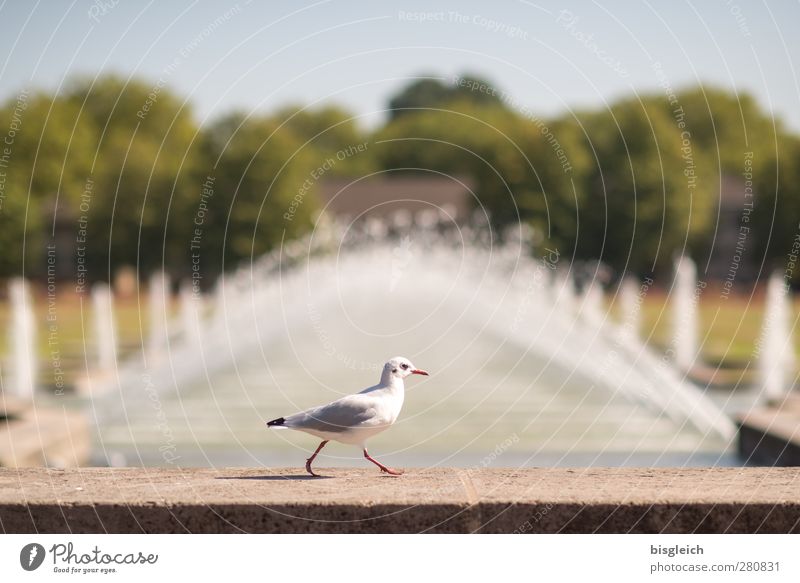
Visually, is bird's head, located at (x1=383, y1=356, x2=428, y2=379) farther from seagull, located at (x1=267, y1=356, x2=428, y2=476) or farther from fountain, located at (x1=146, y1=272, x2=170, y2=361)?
fountain, located at (x1=146, y1=272, x2=170, y2=361)

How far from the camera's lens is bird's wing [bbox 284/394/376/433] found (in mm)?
6750

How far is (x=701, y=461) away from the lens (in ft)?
52.2

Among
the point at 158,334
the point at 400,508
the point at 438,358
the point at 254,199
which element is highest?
the point at 254,199

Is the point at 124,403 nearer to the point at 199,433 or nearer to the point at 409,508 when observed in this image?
the point at 199,433

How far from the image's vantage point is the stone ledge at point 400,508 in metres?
6.34

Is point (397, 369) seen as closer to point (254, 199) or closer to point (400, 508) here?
point (400, 508)

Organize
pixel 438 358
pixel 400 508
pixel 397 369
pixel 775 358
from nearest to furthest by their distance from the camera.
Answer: pixel 400 508
pixel 397 369
pixel 775 358
pixel 438 358

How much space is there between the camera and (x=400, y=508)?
20.8 ft

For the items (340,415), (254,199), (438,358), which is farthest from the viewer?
(254,199)

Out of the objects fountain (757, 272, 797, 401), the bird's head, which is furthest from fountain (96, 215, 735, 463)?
the bird's head

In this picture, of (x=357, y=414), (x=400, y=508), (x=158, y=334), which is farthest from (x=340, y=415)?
(x=158, y=334)

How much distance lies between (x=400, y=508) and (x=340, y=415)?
0.72 metres

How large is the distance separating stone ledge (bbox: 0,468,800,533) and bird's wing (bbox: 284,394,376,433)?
0.35 metres

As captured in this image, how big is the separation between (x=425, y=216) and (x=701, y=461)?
242ft
